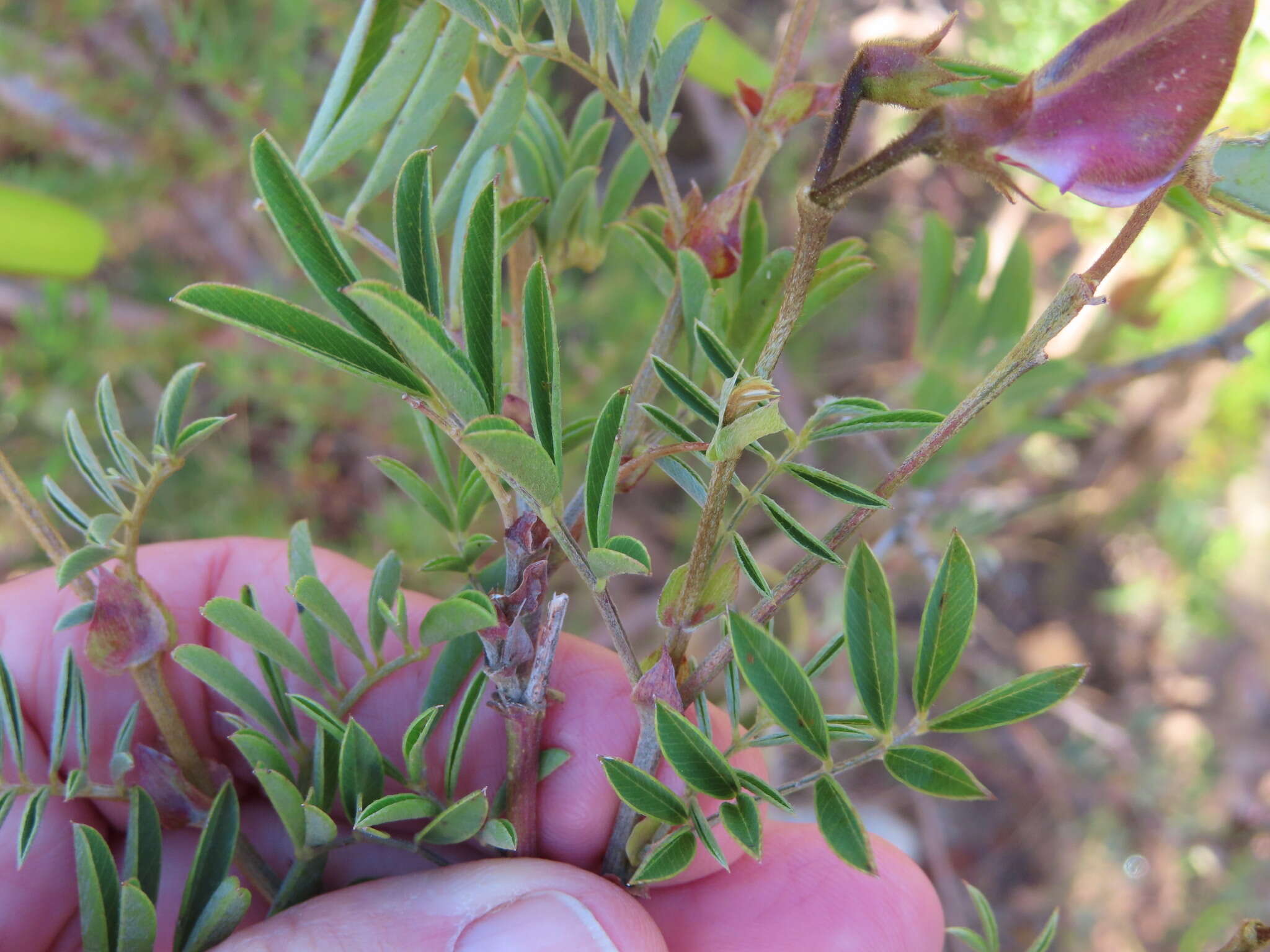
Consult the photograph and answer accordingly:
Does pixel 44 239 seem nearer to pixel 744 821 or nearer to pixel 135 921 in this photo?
pixel 135 921

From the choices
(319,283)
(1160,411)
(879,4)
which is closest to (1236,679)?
(1160,411)

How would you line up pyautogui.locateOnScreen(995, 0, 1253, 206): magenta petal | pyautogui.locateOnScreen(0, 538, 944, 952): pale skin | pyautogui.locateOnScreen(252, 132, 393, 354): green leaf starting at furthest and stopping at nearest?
1. pyautogui.locateOnScreen(0, 538, 944, 952): pale skin
2. pyautogui.locateOnScreen(252, 132, 393, 354): green leaf
3. pyautogui.locateOnScreen(995, 0, 1253, 206): magenta petal

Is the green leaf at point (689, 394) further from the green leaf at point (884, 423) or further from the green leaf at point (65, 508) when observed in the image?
the green leaf at point (65, 508)

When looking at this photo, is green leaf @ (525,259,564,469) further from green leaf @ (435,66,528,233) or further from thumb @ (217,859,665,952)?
thumb @ (217,859,665,952)

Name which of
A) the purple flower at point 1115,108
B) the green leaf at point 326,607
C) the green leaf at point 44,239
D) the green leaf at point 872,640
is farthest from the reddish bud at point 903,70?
the green leaf at point 44,239

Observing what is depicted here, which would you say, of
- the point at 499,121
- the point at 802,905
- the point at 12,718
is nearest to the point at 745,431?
the point at 499,121

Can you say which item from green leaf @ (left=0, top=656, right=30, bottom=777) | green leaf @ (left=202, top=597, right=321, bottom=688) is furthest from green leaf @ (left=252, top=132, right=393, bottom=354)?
green leaf @ (left=0, top=656, right=30, bottom=777)

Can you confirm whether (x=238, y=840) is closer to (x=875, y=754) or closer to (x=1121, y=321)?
(x=875, y=754)
